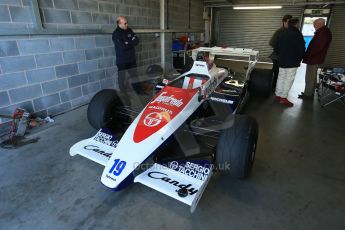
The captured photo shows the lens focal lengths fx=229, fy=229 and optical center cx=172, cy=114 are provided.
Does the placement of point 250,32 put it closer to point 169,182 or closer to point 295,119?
point 295,119

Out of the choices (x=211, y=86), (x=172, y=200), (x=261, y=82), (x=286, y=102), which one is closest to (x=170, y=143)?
(x=172, y=200)

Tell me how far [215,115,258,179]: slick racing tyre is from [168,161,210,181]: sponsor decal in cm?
16

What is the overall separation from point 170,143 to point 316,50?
3.73 meters

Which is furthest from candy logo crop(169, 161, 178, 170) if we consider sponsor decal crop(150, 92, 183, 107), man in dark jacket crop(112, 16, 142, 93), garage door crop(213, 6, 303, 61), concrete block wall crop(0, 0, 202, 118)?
garage door crop(213, 6, 303, 61)

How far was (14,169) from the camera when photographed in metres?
2.32

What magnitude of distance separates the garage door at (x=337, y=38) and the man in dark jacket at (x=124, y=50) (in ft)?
26.4

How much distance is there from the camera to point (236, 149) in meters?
1.91

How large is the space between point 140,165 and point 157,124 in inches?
15.6

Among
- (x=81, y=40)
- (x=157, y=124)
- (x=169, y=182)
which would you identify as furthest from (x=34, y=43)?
(x=169, y=182)

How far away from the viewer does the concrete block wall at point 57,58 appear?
300 cm

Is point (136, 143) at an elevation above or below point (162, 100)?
below

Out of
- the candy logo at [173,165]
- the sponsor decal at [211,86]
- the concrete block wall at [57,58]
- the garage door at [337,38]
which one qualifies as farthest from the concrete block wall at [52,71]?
the garage door at [337,38]

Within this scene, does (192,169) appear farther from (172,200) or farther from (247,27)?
(247,27)

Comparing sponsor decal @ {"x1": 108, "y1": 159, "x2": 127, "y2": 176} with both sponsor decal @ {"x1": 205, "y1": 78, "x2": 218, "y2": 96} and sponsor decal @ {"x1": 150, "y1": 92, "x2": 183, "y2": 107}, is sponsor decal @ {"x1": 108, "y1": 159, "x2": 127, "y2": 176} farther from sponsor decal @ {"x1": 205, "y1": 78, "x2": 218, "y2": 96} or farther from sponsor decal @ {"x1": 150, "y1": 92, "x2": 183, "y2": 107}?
sponsor decal @ {"x1": 205, "y1": 78, "x2": 218, "y2": 96}
